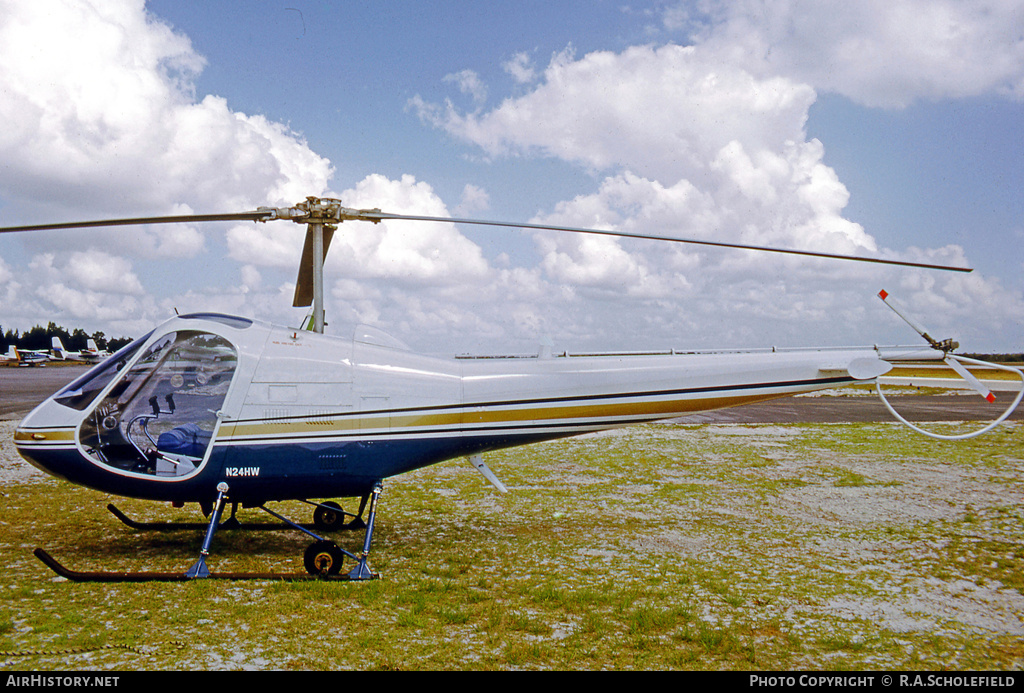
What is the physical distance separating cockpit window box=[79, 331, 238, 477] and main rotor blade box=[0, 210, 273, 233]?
1254 millimetres

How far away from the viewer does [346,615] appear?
16.4 feet

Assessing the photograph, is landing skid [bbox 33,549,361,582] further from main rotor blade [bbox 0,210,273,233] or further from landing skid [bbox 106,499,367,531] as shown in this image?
main rotor blade [bbox 0,210,273,233]

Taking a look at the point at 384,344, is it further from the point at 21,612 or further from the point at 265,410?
the point at 21,612

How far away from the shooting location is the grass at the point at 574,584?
4.40 meters

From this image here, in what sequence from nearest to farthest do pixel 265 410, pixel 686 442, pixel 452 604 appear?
pixel 452 604 → pixel 265 410 → pixel 686 442

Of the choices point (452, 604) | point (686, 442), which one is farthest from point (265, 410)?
point (686, 442)

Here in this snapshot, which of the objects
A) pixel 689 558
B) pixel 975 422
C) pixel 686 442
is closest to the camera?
pixel 689 558

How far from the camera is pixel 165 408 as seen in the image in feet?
20.5

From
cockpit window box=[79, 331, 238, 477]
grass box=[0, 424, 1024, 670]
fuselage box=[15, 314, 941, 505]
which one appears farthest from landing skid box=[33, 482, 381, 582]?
cockpit window box=[79, 331, 238, 477]

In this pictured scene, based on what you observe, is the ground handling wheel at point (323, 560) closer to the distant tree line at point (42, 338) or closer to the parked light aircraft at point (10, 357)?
the parked light aircraft at point (10, 357)

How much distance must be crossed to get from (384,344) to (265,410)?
4.83ft

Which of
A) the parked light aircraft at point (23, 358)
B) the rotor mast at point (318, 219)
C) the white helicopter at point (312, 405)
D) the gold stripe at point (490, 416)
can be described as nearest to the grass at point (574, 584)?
the white helicopter at point (312, 405)

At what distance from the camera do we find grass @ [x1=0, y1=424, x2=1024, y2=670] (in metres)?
4.40

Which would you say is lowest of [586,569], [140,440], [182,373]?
[586,569]
